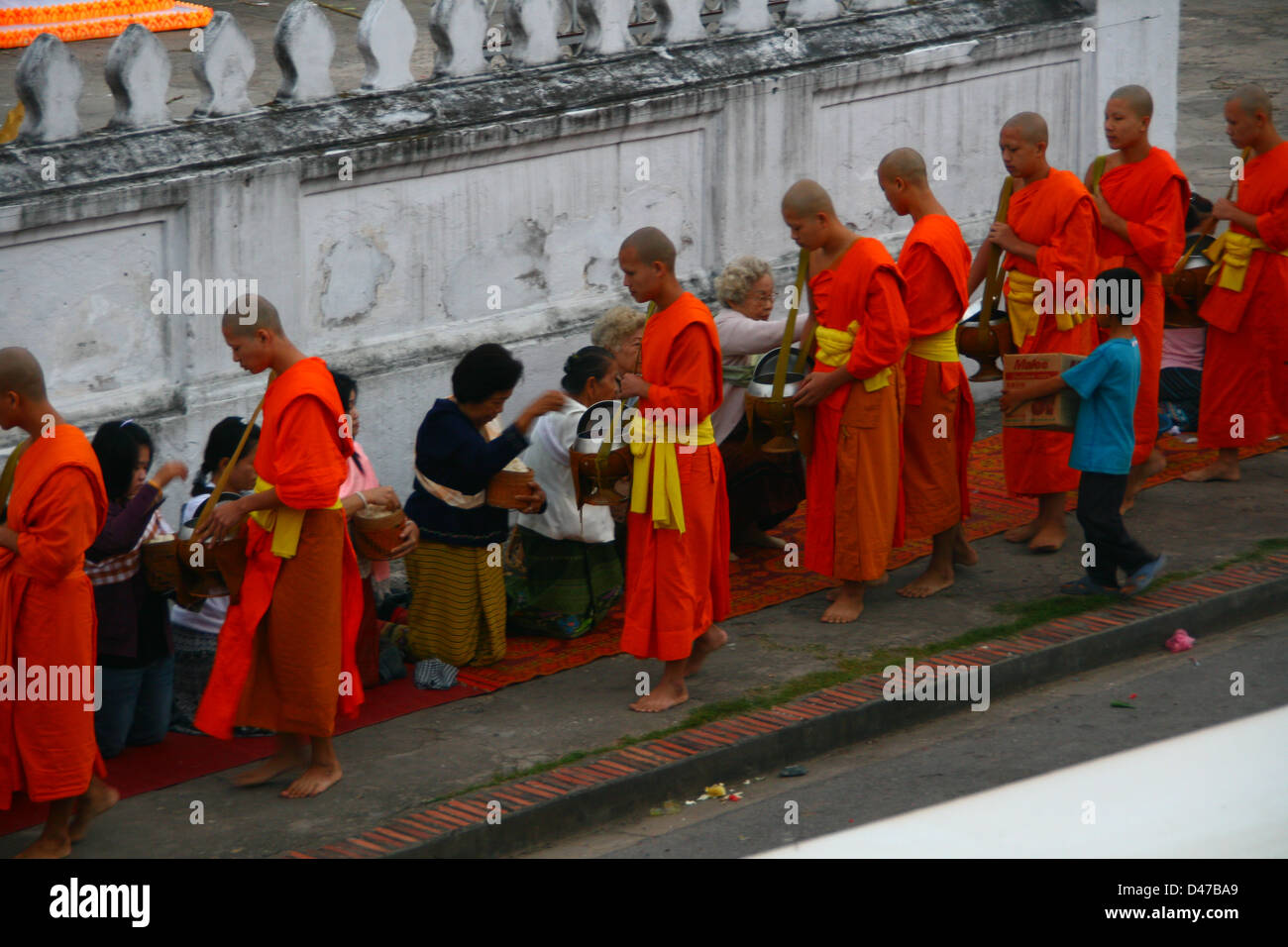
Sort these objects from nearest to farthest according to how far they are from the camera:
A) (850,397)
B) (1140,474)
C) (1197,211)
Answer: (850,397)
(1140,474)
(1197,211)

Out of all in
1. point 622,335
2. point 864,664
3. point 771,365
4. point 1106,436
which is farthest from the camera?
point 771,365

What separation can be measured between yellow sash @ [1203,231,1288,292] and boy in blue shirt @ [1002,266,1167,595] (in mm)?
1588

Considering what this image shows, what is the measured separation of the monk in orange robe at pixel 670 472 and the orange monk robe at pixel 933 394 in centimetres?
124

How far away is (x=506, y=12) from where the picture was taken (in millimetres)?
8539

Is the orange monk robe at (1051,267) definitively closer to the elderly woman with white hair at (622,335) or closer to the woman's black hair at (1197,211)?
the elderly woman with white hair at (622,335)

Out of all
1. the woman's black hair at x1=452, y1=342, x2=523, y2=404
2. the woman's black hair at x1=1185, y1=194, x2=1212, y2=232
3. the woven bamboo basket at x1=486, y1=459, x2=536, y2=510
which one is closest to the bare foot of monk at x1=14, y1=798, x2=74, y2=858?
the woven bamboo basket at x1=486, y1=459, x2=536, y2=510

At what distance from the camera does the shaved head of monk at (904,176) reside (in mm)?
7301

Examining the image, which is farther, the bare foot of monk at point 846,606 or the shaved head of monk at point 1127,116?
the shaved head of monk at point 1127,116

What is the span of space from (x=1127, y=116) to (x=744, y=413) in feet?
7.39

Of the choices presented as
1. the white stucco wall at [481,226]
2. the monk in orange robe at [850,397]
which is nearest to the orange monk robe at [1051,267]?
the monk in orange robe at [850,397]

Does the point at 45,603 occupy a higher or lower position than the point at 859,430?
higher

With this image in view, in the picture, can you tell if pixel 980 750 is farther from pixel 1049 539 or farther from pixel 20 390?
pixel 20 390

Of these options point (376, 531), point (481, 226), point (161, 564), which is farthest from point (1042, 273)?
point (161, 564)

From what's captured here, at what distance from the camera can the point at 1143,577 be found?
7.55 meters
